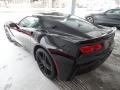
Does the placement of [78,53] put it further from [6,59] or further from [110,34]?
[6,59]

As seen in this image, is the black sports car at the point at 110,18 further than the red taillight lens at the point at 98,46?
Yes

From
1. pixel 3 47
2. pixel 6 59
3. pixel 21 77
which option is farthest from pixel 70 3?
pixel 21 77

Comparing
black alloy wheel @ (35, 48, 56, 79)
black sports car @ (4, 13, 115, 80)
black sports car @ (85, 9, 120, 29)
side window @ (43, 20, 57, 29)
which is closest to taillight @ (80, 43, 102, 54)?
black sports car @ (4, 13, 115, 80)

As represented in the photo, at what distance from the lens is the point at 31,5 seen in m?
16.4

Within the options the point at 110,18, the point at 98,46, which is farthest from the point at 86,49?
the point at 110,18

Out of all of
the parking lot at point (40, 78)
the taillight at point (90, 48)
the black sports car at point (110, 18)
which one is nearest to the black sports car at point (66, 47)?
the taillight at point (90, 48)

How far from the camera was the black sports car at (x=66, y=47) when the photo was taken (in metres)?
2.05

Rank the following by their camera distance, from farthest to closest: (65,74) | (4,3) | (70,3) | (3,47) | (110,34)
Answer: (4,3), (70,3), (3,47), (110,34), (65,74)

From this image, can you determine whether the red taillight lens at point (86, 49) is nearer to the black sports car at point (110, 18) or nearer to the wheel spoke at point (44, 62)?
the wheel spoke at point (44, 62)

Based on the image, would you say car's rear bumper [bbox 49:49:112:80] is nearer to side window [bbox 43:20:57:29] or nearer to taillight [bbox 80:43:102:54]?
taillight [bbox 80:43:102:54]

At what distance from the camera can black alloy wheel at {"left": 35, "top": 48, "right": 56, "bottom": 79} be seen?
242 centimetres

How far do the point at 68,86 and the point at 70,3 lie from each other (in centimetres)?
798

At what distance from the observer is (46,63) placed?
102 inches

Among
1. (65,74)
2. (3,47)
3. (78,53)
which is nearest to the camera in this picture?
(78,53)
